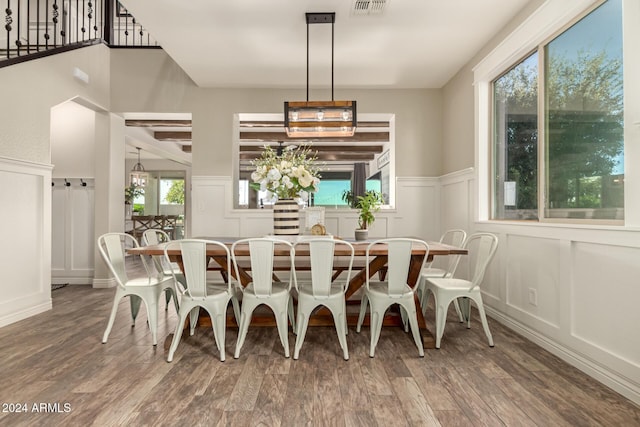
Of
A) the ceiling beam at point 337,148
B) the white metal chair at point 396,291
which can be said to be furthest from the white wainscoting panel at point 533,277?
the ceiling beam at point 337,148

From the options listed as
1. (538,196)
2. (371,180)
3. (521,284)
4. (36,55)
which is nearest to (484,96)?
(538,196)

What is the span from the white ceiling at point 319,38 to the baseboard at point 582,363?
2.68 m

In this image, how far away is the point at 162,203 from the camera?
426 inches

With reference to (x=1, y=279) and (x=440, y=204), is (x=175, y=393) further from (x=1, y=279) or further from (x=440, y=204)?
(x=440, y=204)

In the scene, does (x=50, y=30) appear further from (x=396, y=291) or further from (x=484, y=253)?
(x=484, y=253)

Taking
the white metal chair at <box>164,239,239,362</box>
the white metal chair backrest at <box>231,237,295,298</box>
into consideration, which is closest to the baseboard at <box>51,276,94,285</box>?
the white metal chair at <box>164,239,239,362</box>

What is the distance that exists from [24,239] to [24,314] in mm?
719

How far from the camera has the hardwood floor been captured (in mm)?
1814

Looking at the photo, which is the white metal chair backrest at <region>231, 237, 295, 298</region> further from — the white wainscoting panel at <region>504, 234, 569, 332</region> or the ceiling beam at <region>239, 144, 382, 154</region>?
the ceiling beam at <region>239, 144, 382, 154</region>

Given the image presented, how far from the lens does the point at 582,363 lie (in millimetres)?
2346

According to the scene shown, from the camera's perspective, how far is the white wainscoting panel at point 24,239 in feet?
10.9

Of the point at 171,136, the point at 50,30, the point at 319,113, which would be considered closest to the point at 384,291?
the point at 319,113

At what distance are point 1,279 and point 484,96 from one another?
499cm

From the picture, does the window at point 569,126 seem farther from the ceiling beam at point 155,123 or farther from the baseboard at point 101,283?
the baseboard at point 101,283
